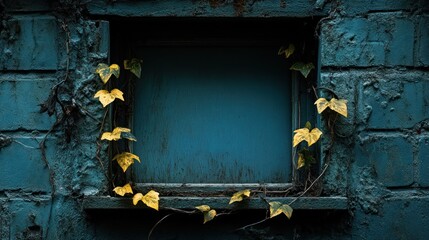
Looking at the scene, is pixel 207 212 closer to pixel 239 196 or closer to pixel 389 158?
pixel 239 196

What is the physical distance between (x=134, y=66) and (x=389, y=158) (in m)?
1.44

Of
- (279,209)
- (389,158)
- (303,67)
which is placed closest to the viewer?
(279,209)

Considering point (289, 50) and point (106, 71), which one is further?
point (289, 50)

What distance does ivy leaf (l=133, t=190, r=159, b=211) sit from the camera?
322cm

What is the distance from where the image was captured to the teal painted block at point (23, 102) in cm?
338

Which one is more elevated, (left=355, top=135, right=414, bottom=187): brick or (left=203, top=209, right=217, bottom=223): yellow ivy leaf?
(left=355, top=135, right=414, bottom=187): brick

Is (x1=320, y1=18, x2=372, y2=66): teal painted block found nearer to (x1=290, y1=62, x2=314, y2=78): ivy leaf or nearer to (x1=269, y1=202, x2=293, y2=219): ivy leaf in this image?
(x1=290, y1=62, x2=314, y2=78): ivy leaf

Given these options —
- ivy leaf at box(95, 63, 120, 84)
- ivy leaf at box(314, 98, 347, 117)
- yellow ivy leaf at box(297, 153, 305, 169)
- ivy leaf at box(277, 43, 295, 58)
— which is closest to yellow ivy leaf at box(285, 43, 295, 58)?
ivy leaf at box(277, 43, 295, 58)

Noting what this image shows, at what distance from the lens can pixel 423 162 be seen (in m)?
3.32

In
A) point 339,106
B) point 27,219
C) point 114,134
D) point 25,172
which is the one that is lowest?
point 27,219

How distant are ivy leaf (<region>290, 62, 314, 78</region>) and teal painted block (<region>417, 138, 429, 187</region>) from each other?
69 cm

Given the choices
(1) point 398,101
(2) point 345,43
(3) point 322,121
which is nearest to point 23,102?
(3) point 322,121

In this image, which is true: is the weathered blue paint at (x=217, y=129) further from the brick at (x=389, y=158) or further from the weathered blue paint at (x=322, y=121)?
the brick at (x=389, y=158)

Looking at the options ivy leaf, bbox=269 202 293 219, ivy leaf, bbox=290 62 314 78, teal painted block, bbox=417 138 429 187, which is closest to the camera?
ivy leaf, bbox=269 202 293 219
